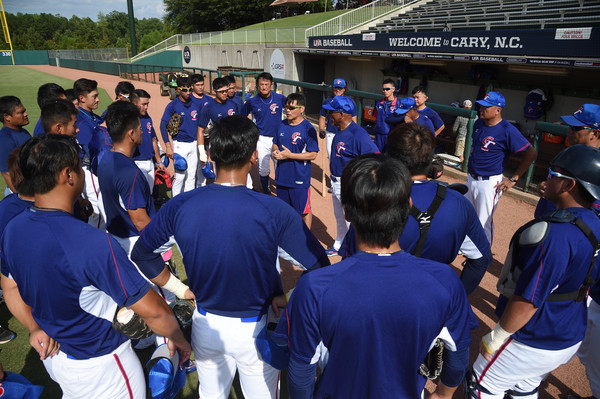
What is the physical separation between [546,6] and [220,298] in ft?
46.7

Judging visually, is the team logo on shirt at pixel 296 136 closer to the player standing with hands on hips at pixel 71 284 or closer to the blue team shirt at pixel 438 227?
the blue team shirt at pixel 438 227

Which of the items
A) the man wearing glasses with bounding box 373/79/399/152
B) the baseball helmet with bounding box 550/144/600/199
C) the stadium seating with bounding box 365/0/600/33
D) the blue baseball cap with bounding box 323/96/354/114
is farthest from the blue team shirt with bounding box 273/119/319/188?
the stadium seating with bounding box 365/0/600/33

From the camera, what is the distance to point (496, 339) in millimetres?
2213

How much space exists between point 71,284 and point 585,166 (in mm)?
2748

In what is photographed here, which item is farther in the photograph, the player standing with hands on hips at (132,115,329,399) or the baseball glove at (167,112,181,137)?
the baseball glove at (167,112,181,137)

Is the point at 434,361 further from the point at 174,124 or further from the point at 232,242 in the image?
the point at 174,124

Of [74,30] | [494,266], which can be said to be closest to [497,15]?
[494,266]

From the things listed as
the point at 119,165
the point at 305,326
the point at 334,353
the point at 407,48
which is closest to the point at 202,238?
the point at 305,326

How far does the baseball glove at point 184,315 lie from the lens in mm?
2593

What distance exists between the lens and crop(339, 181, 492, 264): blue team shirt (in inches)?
87.7

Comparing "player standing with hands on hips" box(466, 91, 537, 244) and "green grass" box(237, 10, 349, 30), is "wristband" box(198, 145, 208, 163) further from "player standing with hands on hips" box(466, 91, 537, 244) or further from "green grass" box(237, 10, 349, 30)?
"green grass" box(237, 10, 349, 30)

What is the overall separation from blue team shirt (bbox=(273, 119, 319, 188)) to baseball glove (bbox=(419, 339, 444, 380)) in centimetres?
355

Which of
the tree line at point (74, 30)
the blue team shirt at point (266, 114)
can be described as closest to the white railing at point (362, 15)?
the blue team shirt at point (266, 114)

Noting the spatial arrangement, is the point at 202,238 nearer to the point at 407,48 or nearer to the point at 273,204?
the point at 273,204
